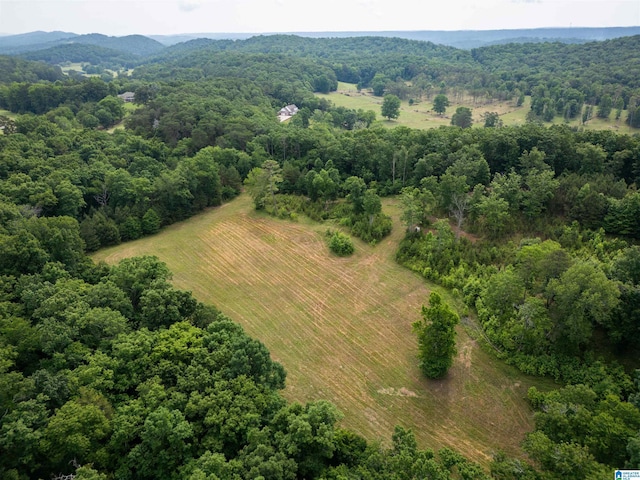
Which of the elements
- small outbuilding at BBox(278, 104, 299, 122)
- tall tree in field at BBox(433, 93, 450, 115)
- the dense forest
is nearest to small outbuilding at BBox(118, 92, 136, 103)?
the dense forest

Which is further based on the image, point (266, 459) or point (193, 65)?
point (193, 65)

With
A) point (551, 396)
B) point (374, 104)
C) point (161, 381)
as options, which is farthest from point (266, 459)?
point (374, 104)

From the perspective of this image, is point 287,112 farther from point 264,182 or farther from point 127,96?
point 264,182

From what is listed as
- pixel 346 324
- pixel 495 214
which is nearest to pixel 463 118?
pixel 495 214

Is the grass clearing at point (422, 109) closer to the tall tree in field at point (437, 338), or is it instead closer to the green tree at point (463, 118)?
the green tree at point (463, 118)

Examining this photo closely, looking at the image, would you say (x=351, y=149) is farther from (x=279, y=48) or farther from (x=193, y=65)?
(x=279, y=48)

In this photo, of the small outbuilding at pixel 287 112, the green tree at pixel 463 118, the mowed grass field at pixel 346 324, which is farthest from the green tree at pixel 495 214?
the small outbuilding at pixel 287 112
